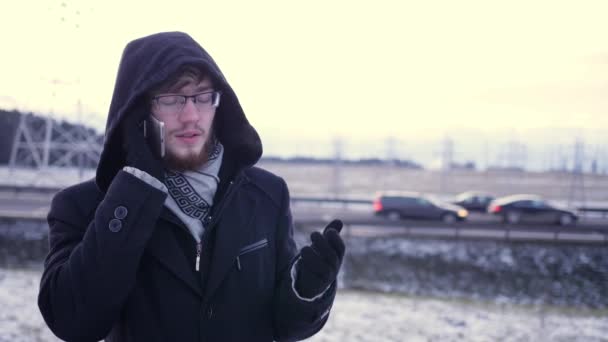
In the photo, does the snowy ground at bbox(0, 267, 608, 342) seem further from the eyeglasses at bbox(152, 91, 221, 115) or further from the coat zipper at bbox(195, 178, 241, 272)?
the eyeglasses at bbox(152, 91, 221, 115)

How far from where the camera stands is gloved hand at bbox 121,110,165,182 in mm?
1619

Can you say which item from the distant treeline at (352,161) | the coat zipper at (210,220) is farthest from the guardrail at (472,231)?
the distant treeline at (352,161)

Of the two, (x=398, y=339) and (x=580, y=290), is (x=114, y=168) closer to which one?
(x=398, y=339)

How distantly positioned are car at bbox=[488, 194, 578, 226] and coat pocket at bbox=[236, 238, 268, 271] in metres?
18.8

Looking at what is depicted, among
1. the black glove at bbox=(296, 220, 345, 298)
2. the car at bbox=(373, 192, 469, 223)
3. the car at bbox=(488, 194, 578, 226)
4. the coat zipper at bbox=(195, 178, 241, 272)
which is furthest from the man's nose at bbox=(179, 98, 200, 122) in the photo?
the car at bbox=(488, 194, 578, 226)

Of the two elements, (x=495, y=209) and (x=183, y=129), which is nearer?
(x=183, y=129)

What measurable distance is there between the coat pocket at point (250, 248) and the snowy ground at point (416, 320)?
5897 millimetres

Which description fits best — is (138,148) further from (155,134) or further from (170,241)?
(170,241)

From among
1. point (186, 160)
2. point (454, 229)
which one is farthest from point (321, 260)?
point (454, 229)

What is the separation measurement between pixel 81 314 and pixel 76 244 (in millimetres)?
278

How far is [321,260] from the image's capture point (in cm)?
165

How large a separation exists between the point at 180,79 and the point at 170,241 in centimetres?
60

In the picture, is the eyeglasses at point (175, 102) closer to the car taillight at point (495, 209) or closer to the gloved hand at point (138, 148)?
the gloved hand at point (138, 148)

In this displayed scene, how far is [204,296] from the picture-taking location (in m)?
1.66
